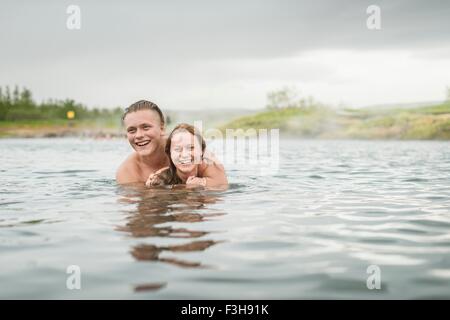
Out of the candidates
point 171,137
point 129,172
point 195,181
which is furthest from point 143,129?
point 195,181

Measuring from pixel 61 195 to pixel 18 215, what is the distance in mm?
1789

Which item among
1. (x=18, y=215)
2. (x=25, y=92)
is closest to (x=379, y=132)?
(x=18, y=215)

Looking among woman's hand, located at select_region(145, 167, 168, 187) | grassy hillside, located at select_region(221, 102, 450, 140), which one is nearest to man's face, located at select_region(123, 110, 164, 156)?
woman's hand, located at select_region(145, 167, 168, 187)

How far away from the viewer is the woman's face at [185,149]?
793cm

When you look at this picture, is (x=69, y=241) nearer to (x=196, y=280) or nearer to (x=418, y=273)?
(x=196, y=280)

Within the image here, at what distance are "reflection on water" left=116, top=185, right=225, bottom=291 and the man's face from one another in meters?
0.65

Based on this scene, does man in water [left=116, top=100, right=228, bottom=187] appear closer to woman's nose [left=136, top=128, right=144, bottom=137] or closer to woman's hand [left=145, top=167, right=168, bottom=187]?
woman's nose [left=136, top=128, right=144, bottom=137]

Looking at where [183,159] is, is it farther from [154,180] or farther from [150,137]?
[150,137]

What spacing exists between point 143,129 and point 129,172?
0.95 metres

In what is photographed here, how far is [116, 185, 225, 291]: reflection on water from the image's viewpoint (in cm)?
423

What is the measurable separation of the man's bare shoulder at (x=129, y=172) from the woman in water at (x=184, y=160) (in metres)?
0.74

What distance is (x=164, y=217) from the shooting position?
230 inches
